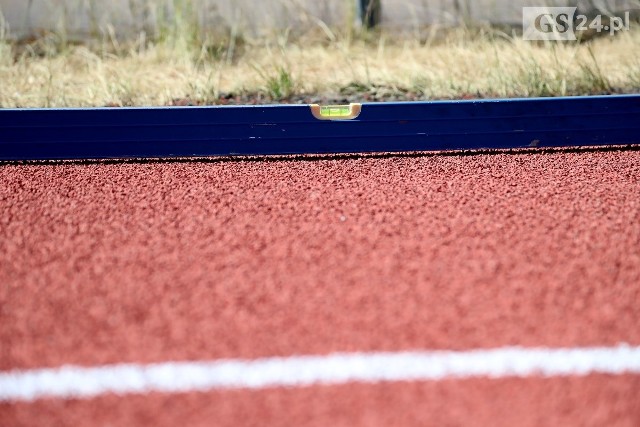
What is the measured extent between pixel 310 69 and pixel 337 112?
1609 millimetres

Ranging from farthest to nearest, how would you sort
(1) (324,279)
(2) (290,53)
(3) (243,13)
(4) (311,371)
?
(3) (243,13)
(2) (290,53)
(1) (324,279)
(4) (311,371)

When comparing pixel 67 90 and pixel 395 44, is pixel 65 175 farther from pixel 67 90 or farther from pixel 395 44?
pixel 395 44

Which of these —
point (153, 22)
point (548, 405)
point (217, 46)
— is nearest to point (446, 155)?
point (548, 405)

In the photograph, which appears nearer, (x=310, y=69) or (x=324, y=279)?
(x=324, y=279)

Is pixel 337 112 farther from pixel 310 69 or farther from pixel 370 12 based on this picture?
pixel 370 12

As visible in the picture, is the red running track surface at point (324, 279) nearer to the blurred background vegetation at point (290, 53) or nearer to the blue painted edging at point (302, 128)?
the blue painted edging at point (302, 128)

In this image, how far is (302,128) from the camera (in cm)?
348

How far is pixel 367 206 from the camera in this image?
286 centimetres

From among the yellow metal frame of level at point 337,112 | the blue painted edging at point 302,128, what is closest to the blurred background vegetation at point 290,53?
the blue painted edging at point 302,128

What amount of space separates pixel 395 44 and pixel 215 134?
2.68 meters

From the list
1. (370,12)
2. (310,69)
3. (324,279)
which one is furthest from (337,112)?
(370,12)

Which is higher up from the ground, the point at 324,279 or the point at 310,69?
the point at 324,279

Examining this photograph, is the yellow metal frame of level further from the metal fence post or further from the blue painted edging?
the metal fence post

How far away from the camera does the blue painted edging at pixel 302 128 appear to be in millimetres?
3400
